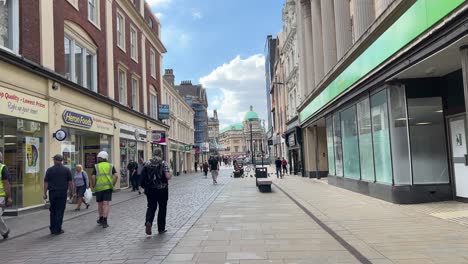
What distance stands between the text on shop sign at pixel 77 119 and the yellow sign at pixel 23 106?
4.77ft

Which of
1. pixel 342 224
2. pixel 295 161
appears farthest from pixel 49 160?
pixel 295 161

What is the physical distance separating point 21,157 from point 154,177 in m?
6.91

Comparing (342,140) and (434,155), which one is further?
(342,140)

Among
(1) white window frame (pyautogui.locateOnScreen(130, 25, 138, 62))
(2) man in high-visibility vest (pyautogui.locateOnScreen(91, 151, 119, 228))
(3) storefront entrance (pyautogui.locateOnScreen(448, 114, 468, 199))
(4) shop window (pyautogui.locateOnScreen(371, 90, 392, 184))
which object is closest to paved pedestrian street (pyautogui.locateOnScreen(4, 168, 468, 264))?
(2) man in high-visibility vest (pyautogui.locateOnScreen(91, 151, 119, 228))

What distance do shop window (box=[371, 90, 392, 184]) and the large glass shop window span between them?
10844 mm

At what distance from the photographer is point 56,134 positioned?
48.2 ft

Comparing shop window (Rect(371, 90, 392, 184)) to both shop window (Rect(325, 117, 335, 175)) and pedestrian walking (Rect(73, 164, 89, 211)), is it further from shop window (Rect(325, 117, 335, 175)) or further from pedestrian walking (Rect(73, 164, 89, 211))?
pedestrian walking (Rect(73, 164, 89, 211))

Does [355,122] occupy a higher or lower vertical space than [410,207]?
higher

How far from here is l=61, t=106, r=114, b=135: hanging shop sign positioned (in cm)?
1621

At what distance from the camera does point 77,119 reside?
56.5 ft

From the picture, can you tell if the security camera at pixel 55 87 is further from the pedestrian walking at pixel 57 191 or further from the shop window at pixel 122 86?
the shop window at pixel 122 86

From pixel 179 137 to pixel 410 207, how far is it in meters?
42.2

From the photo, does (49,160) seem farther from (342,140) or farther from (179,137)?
(179,137)

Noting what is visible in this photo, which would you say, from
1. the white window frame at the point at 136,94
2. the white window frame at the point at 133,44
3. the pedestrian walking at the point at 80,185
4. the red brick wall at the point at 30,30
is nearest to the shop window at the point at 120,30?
the white window frame at the point at 133,44
